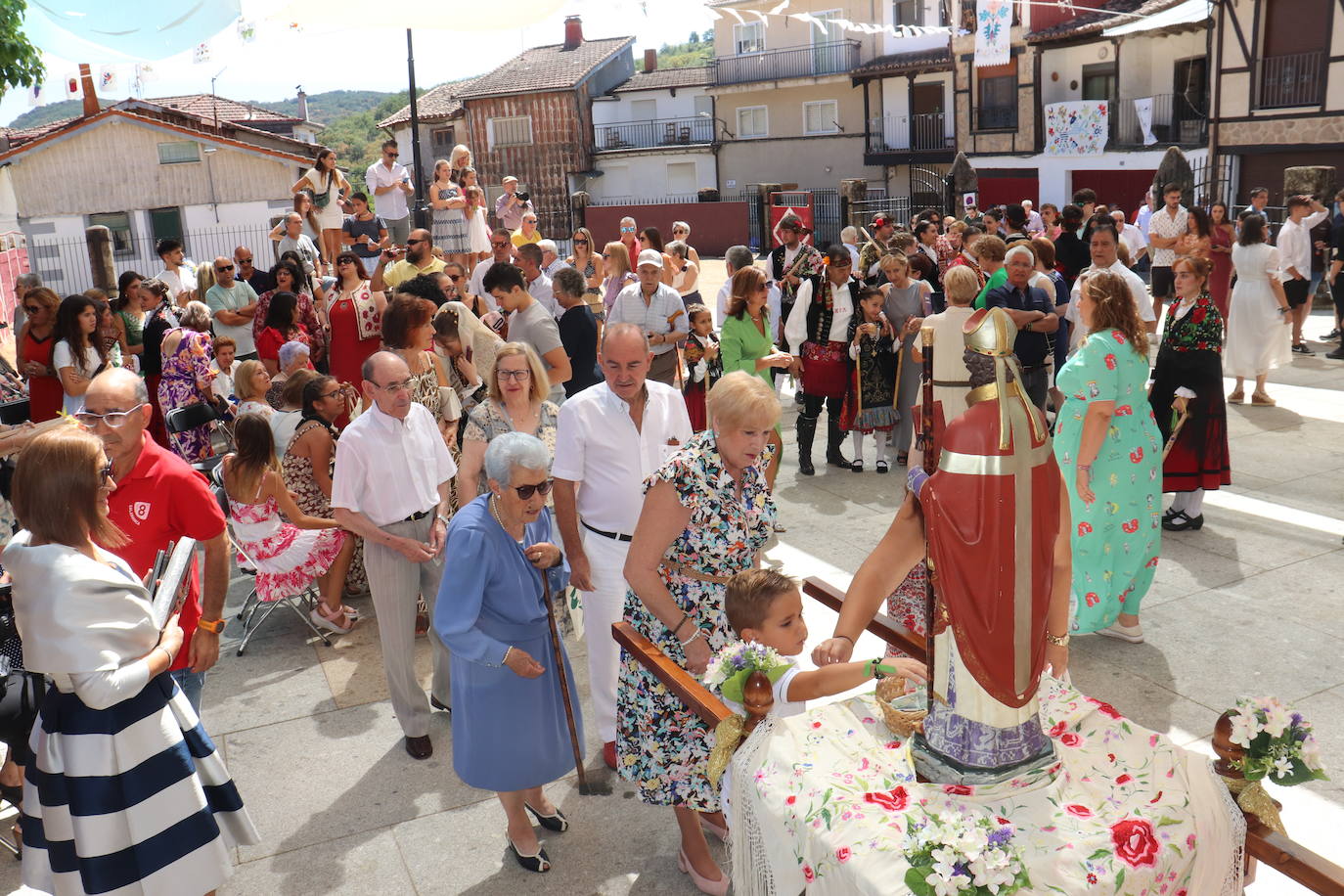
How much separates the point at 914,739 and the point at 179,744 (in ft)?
7.82

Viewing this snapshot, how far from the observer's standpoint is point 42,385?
7586 millimetres

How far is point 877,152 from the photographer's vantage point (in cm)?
3616

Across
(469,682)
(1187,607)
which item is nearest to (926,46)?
(1187,607)

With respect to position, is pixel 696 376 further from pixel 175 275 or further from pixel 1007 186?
pixel 1007 186

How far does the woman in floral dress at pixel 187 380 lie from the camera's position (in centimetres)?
779

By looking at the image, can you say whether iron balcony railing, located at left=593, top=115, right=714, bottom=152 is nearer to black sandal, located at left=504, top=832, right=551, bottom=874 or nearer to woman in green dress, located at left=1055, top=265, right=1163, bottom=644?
woman in green dress, located at left=1055, top=265, right=1163, bottom=644

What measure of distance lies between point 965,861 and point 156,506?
10.4 ft

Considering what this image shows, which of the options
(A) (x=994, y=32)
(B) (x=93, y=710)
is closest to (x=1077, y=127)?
(A) (x=994, y=32)

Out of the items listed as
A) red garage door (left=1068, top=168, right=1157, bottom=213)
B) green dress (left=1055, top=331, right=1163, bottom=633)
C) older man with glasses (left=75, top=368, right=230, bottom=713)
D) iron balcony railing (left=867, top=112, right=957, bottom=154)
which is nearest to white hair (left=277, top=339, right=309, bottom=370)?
older man with glasses (left=75, top=368, right=230, bottom=713)

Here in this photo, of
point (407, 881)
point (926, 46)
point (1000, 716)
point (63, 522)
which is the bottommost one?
point (407, 881)

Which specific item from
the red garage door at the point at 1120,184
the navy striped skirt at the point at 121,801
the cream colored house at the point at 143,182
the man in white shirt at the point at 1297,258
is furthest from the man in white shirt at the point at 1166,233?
the cream colored house at the point at 143,182

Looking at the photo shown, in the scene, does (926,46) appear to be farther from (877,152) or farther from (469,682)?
(469,682)

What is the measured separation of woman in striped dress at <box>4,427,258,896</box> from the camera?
3.15 m

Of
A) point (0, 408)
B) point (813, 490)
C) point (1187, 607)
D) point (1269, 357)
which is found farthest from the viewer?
point (1269, 357)
